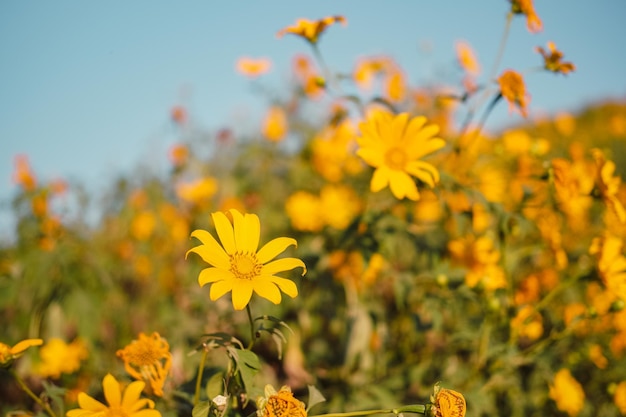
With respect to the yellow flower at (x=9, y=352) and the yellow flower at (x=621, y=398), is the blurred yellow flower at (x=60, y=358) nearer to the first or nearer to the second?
the yellow flower at (x=9, y=352)

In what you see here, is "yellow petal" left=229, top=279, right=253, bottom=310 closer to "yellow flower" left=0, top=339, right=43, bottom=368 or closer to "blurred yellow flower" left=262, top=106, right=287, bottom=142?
"yellow flower" left=0, top=339, right=43, bottom=368

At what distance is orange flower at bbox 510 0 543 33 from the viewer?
1.66m

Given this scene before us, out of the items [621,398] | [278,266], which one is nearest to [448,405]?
[278,266]

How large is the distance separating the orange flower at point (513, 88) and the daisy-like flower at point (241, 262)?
94cm

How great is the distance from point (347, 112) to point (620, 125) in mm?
5785

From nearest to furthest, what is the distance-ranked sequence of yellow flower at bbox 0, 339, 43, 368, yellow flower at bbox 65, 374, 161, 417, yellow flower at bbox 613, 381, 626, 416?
yellow flower at bbox 65, 374, 161, 417, yellow flower at bbox 0, 339, 43, 368, yellow flower at bbox 613, 381, 626, 416

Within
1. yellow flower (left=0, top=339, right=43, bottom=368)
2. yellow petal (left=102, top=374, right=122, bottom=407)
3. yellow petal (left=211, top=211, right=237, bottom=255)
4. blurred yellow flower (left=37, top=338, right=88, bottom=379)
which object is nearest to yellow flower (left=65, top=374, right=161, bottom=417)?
yellow petal (left=102, top=374, right=122, bottom=407)

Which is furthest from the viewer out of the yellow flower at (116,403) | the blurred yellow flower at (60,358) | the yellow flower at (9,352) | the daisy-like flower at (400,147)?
the blurred yellow flower at (60,358)

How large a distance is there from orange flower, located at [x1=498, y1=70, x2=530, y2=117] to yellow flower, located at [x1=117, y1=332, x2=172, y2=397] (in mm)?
1221

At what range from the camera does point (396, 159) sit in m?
1.53

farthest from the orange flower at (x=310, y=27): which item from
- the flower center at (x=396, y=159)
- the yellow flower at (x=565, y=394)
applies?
the yellow flower at (x=565, y=394)

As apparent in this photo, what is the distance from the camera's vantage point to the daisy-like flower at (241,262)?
3.09 ft

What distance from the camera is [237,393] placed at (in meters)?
1.03

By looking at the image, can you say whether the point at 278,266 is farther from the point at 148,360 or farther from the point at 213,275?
the point at 148,360
